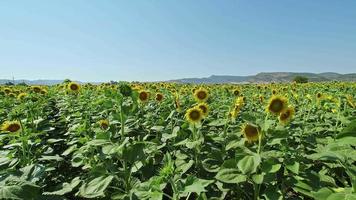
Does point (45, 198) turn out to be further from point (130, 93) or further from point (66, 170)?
point (66, 170)

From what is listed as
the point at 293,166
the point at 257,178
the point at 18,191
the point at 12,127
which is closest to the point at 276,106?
the point at 293,166

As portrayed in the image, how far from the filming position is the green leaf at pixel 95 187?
2.91 m

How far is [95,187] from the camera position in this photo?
297cm

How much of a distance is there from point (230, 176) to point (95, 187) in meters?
1.04

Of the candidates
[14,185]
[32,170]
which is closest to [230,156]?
[32,170]

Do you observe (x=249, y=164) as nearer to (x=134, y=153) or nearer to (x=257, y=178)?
(x=257, y=178)

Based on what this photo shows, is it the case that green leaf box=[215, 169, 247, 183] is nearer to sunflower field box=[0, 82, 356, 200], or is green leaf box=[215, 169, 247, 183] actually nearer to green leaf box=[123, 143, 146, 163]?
sunflower field box=[0, 82, 356, 200]

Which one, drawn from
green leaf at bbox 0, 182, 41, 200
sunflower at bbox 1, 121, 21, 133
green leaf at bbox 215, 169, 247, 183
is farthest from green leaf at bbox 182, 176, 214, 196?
sunflower at bbox 1, 121, 21, 133

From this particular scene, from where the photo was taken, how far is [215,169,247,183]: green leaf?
2953mm

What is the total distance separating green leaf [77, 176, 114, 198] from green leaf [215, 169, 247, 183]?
86cm

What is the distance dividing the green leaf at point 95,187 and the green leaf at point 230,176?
2.81 feet

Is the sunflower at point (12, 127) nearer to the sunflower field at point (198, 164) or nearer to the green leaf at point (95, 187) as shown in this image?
the sunflower field at point (198, 164)

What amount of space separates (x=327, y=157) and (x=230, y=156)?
182 cm

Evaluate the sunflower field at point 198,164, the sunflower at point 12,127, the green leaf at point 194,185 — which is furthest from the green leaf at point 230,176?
the sunflower at point 12,127
